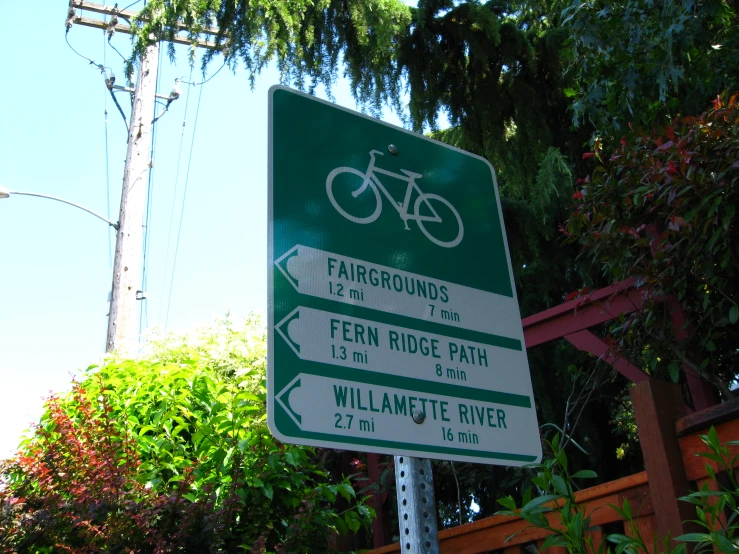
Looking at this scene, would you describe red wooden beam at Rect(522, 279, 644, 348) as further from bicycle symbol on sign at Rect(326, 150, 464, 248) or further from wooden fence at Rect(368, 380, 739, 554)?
bicycle symbol on sign at Rect(326, 150, 464, 248)

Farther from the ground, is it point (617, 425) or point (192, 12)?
point (192, 12)

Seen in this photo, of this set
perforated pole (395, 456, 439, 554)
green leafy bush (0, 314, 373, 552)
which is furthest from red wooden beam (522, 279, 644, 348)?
perforated pole (395, 456, 439, 554)

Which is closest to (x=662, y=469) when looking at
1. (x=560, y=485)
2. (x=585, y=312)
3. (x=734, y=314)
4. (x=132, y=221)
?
(x=560, y=485)

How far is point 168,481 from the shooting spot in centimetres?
471

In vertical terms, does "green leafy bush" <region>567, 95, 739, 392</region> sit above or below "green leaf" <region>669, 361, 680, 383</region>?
above

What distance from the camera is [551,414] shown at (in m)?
6.47

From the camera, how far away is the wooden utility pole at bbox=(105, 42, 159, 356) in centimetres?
971

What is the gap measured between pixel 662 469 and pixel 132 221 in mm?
8961

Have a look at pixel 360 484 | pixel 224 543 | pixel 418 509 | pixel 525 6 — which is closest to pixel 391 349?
pixel 418 509

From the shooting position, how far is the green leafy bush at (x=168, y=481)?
4172 millimetres

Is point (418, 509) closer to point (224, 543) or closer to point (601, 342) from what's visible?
point (224, 543)

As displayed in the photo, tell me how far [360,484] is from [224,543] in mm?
1531

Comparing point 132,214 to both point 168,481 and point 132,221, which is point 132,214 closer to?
point 132,221

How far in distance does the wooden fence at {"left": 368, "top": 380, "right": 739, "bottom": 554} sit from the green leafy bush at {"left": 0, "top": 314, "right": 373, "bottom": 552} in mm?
1653
